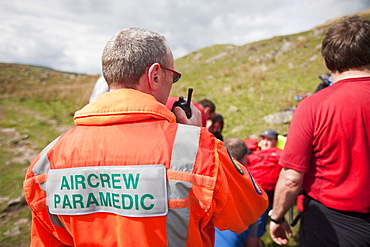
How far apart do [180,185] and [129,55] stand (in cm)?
77

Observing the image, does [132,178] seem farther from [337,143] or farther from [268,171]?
[268,171]

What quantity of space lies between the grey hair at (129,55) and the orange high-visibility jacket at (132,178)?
130 millimetres

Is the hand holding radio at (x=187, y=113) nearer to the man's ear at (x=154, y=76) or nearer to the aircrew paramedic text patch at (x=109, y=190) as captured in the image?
the man's ear at (x=154, y=76)

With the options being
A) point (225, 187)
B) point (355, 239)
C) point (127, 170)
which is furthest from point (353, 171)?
point (127, 170)

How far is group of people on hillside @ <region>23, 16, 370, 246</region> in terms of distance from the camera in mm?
997

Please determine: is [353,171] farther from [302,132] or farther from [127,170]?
[127,170]

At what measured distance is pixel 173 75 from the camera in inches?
57.1

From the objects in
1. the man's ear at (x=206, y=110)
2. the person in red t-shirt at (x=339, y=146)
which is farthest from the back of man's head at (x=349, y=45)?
the man's ear at (x=206, y=110)

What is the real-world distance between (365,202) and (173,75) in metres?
1.71

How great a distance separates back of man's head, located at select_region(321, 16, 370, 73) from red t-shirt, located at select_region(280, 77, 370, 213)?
142mm

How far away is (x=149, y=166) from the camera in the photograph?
980 millimetres

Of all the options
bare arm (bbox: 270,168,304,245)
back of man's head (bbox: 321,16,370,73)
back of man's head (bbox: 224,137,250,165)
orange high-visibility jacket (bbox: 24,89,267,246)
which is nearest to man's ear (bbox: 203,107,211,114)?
back of man's head (bbox: 224,137,250,165)

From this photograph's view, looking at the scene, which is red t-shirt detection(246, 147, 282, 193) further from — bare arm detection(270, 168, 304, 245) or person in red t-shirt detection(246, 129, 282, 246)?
bare arm detection(270, 168, 304, 245)

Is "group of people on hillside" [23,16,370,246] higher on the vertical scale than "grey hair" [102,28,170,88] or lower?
lower
